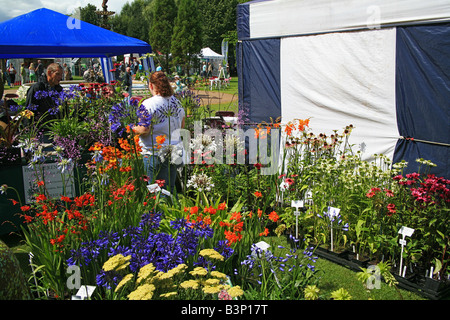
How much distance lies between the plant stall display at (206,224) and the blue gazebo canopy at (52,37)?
242 centimetres

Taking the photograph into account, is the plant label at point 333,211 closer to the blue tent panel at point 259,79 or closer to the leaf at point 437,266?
the leaf at point 437,266

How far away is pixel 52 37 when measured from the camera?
6582 mm

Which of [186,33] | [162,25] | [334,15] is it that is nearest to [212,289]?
[334,15]

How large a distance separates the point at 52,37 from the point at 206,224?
565 cm

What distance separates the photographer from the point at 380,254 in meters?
Answer: 3.24

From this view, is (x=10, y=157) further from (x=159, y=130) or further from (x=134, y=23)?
(x=134, y=23)

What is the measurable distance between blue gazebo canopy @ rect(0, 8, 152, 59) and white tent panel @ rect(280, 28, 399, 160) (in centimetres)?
357

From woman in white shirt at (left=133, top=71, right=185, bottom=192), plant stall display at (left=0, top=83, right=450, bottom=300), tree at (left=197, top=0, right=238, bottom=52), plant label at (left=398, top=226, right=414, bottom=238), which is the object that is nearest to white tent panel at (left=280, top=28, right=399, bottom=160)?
plant stall display at (left=0, top=83, right=450, bottom=300)

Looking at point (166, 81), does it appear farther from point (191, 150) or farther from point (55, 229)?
point (55, 229)

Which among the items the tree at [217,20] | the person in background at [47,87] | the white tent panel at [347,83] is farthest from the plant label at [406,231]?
the tree at [217,20]

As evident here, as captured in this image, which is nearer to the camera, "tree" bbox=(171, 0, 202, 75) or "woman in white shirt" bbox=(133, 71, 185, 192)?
"woman in white shirt" bbox=(133, 71, 185, 192)

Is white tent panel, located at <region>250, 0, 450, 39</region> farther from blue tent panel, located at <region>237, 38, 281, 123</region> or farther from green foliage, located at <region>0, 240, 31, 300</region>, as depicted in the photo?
green foliage, located at <region>0, 240, 31, 300</region>

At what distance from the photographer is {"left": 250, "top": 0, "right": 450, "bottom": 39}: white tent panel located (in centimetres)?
367

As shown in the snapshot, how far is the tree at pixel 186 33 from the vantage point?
3472 centimetres
